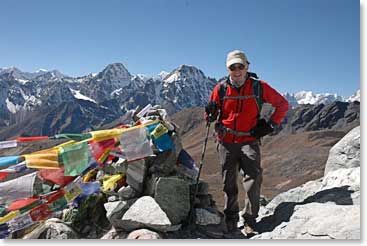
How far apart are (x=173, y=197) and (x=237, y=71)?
2.60m

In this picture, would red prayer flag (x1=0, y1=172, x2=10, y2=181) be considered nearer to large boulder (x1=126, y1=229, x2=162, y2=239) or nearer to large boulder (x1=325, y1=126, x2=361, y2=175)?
large boulder (x1=126, y1=229, x2=162, y2=239)

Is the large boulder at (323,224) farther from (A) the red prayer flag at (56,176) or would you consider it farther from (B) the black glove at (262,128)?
(A) the red prayer flag at (56,176)

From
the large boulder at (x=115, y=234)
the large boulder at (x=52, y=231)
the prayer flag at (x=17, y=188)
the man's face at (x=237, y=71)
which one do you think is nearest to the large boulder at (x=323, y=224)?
the large boulder at (x=115, y=234)

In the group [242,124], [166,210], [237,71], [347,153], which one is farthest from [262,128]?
[347,153]

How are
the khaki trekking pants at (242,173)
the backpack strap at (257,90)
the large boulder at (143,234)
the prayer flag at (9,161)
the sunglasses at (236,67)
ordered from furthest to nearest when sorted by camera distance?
1. the khaki trekking pants at (242,173)
2. the backpack strap at (257,90)
3. the sunglasses at (236,67)
4. the prayer flag at (9,161)
5. the large boulder at (143,234)

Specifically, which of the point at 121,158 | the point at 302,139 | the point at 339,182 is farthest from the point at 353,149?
the point at 302,139

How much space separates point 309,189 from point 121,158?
16.2 feet

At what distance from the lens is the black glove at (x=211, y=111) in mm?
7633

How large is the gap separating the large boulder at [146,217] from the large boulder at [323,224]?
1.64 metres

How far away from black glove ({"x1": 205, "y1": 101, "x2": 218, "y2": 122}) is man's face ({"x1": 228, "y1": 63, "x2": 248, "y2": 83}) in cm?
64

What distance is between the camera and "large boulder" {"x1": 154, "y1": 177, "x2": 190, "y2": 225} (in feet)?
23.1

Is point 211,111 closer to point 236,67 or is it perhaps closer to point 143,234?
point 236,67

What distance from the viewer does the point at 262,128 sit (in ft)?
23.8

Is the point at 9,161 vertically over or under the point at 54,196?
over
